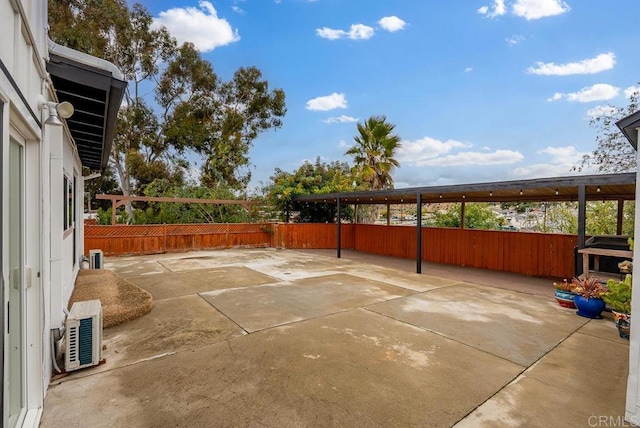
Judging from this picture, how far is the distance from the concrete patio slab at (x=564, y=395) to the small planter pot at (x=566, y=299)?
69.3 inches

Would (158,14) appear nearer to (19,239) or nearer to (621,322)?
(19,239)

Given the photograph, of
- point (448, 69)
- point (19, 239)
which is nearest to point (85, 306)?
point (19, 239)

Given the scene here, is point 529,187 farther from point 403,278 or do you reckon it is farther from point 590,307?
point 403,278

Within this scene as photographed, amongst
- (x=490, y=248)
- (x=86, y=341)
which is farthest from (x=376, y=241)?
(x=86, y=341)

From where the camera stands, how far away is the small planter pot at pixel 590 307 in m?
4.72

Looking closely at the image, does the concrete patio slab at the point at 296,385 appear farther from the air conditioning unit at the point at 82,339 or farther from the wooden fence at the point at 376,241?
the wooden fence at the point at 376,241

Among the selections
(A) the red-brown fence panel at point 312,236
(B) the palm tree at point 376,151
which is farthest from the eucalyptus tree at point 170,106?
(B) the palm tree at point 376,151

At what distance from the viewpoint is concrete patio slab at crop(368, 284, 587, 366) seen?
375cm

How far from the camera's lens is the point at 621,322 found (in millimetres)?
3885

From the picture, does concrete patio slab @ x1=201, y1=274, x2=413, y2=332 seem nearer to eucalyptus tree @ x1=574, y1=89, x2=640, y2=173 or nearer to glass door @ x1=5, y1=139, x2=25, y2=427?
glass door @ x1=5, y1=139, x2=25, y2=427

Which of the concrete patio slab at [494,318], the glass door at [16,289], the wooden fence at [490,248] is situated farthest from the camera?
the wooden fence at [490,248]

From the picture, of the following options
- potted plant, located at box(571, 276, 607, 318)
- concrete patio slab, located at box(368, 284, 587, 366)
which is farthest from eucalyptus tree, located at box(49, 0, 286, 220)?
potted plant, located at box(571, 276, 607, 318)

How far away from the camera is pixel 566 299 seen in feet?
17.3

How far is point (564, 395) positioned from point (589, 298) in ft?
9.63
